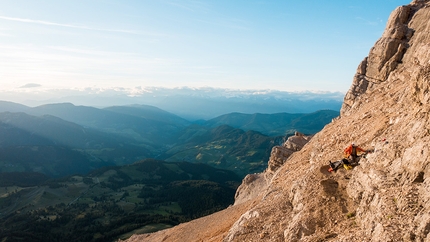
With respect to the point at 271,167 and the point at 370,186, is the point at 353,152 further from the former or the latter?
the point at 271,167

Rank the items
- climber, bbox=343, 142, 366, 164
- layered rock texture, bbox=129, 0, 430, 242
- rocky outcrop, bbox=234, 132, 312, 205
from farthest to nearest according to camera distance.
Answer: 1. rocky outcrop, bbox=234, 132, 312, 205
2. climber, bbox=343, 142, 366, 164
3. layered rock texture, bbox=129, 0, 430, 242

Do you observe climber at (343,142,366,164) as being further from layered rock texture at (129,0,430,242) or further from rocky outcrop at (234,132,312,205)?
rocky outcrop at (234,132,312,205)

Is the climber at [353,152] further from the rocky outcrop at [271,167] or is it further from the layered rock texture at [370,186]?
the rocky outcrop at [271,167]

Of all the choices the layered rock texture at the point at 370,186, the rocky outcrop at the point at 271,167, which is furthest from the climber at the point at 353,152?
the rocky outcrop at the point at 271,167

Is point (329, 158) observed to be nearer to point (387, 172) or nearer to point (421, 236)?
point (387, 172)

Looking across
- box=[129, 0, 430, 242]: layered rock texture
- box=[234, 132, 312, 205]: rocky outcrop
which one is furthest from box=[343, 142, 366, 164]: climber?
box=[234, 132, 312, 205]: rocky outcrop

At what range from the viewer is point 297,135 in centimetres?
7144

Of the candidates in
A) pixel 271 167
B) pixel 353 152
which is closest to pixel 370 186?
pixel 353 152

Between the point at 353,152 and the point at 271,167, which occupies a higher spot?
the point at 353,152

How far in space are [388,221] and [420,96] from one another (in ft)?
31.7

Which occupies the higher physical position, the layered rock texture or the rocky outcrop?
the layered rock texture

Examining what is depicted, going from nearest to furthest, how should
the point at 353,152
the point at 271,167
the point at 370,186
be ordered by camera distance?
1. the point at 370,186
2. the point at 353,152
3. the point at 271,167

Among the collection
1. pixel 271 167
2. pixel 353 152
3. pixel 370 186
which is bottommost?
pixel 271 167

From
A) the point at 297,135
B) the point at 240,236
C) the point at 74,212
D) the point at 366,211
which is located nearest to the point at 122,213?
the point at 74,212
